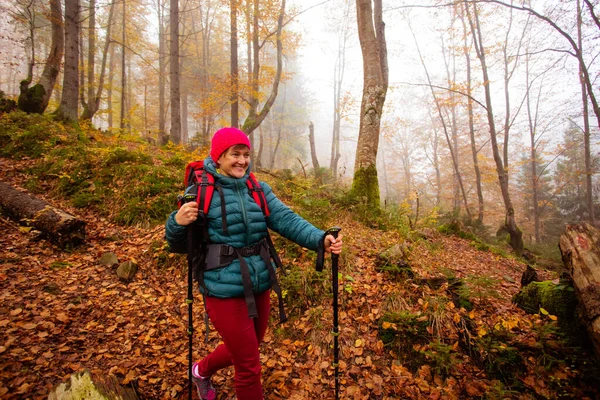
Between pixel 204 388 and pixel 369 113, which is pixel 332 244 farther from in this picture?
→ pixel 369 113

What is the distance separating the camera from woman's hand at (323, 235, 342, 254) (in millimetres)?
2332

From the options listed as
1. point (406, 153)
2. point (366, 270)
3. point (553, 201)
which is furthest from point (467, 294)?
point (406, 153)

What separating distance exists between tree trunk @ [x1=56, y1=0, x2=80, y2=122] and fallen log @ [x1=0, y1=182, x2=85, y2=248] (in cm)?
593

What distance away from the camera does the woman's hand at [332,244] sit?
233 centimetres

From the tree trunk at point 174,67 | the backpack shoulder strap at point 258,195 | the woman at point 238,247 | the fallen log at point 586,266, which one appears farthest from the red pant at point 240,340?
the tree trunk at point 174,67

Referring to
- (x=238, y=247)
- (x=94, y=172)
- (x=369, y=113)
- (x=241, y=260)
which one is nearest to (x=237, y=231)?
(x=238, y=247)

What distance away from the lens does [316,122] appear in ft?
184

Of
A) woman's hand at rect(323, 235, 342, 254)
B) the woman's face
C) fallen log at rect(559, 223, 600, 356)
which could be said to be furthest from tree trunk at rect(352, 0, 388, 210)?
the woman's face

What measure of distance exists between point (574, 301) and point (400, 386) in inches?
86.3

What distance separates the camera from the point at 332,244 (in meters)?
2.37

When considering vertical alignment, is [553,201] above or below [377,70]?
below

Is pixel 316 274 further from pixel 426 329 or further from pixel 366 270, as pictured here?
pixel 426 329

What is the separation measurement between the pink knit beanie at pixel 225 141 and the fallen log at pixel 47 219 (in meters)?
4.43

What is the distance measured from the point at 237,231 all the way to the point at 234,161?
0.63 m
